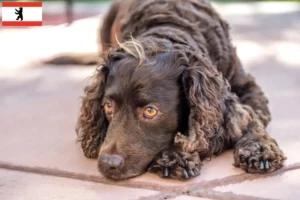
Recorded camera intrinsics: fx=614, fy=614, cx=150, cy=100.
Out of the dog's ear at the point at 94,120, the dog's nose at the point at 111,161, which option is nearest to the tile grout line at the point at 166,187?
the dog's nose at the point at 111,161

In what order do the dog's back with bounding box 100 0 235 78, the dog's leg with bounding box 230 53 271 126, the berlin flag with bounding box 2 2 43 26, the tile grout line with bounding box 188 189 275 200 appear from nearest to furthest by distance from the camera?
the tile grout line with bounding box 188 189 275 200, the dog's back with bounding box 100 0 235 78, the dog's leg with bounding box 230 53 271 126, the berlin flag with bounding box 2 2 43 26

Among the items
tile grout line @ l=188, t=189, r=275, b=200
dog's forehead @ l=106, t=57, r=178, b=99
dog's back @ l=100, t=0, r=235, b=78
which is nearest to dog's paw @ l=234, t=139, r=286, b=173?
tile grout line @ l=188, t=189, r=275, b=200

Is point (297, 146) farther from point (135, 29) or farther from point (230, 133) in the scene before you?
point (135, 29)

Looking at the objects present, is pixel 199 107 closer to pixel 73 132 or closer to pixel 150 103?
pixel 150 103

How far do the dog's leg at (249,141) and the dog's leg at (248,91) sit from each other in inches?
8.4

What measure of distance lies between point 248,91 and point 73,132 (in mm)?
1177

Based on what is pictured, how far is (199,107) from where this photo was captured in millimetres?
3166

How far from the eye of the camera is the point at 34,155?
140 inches

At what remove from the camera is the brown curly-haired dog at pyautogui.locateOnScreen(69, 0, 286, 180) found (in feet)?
10.1

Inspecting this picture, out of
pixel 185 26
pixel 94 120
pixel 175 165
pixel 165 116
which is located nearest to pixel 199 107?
pixel 165 116

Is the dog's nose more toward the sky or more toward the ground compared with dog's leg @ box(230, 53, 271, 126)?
more toward the ground

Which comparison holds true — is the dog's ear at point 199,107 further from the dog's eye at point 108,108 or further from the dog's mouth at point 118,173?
the dog's eye at point 108,108

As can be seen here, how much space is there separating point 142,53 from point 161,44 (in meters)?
0.20

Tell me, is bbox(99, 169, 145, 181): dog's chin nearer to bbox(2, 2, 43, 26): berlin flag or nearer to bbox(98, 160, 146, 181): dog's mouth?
bbox(98, 160, 146, 181): dog's mouth
